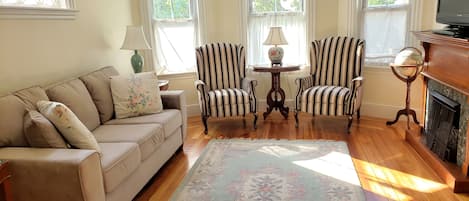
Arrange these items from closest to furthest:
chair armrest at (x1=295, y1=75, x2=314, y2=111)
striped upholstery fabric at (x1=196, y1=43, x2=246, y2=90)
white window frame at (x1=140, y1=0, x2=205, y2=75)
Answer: chair armrest at (x1=295, y1=75, x2=314, y2=111) < striped upholstery fabric at (x1=196, y1=43, x2=246, y2=90) < white window frame at (x1=140, y1=0, x2=205, y2=75)

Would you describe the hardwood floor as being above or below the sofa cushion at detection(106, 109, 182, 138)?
below

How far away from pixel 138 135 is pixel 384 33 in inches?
125

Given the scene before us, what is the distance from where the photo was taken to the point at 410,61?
12.2 ft

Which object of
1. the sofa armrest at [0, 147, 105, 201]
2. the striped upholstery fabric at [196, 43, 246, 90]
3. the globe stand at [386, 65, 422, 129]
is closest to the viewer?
the sofa armrest at [0, 147, 105, 201]

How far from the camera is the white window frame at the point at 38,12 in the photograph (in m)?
2.60

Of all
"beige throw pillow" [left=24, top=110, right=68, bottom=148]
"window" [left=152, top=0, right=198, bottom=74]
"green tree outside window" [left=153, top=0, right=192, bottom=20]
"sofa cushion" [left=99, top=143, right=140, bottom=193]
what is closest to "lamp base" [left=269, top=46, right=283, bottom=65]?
"window" [left=152, top=0, right=198, bottom=74]

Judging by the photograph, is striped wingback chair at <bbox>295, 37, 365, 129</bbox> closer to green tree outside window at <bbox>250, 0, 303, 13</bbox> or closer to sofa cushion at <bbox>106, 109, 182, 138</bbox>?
green tree outside window at <bbox>250, 0, 303, 13</bbox>

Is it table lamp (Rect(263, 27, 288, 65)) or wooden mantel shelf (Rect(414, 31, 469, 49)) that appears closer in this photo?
wooden mantel shelf (Rect(414, 31, 469, 49))

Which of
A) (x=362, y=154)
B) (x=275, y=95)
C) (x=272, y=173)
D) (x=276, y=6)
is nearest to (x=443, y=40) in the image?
(x=362, y=154)

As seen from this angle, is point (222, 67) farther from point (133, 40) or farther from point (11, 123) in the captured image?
point (11, 123)

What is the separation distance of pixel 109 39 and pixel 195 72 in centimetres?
127

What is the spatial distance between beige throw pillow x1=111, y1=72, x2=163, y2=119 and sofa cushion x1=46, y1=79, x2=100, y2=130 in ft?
0.85

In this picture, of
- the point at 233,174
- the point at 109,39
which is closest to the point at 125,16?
the point at 109,39

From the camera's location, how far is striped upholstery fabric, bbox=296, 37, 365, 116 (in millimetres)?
3984
